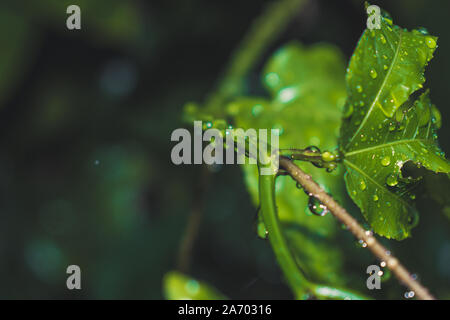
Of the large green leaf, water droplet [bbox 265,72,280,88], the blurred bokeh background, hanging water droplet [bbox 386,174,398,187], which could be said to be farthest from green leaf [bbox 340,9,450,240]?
the blurred bokeh background

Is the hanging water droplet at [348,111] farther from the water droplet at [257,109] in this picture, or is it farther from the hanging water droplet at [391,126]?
the water droplet at [257,109]

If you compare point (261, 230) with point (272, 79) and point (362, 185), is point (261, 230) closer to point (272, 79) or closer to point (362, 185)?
point (362, 185)

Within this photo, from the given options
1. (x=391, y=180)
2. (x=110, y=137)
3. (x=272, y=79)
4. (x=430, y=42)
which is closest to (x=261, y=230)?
Result: (x=391, y=180)

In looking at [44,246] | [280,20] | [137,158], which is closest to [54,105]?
[137,158]

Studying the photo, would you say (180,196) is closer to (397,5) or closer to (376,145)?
(397,5)

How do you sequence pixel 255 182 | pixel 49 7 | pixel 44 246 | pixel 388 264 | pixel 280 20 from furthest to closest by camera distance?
pixel 44 246 < pixel 49 7 < pixel 280 20 < pixel 255 182 < pixel 388 264

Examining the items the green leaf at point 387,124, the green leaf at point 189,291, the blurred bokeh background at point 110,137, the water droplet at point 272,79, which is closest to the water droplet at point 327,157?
the green leaf at point 387,124
